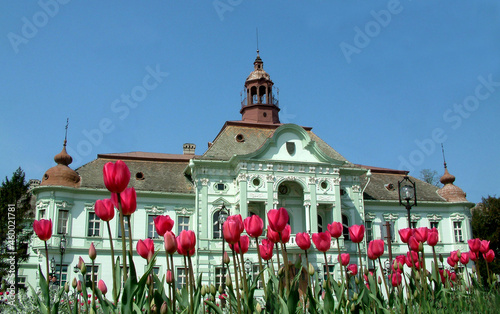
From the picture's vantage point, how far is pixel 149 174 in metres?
29.9

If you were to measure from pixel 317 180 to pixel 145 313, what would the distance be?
81.4 ft

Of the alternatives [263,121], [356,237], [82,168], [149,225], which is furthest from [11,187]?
[356,237]

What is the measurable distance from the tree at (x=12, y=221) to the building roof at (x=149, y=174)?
3.39m

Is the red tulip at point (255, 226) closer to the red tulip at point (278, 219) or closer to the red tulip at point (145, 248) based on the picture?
the red tulip at point (278, 219)

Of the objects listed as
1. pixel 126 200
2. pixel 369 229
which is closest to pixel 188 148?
pixel 369 229

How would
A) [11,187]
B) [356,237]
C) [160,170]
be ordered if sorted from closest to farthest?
[356,237]
[11,187]
[160,170]

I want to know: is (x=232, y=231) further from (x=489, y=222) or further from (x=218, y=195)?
(x=489, y=222)

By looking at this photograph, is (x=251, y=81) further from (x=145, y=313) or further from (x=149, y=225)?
(x=145, y=313)

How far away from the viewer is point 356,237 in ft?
20.3

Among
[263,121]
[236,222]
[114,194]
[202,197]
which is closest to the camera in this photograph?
[114,194]

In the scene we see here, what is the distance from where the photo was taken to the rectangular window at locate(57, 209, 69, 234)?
26469 mm

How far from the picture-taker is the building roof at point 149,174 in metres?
28.7

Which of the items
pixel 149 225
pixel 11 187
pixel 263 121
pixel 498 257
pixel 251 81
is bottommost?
pixel 498 257

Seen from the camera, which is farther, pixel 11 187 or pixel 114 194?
pixel 11 187
